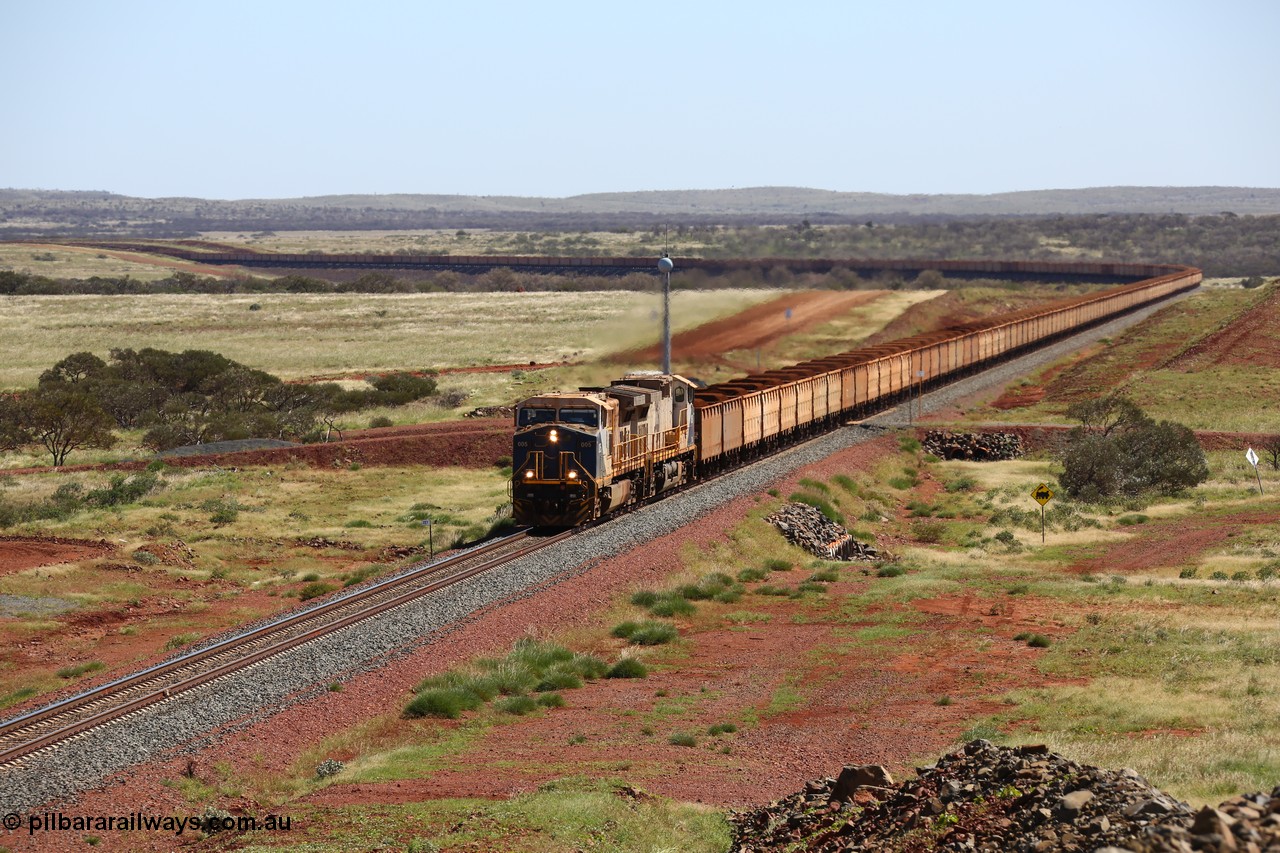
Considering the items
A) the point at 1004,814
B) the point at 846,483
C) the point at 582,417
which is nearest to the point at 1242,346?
the point at 846,483

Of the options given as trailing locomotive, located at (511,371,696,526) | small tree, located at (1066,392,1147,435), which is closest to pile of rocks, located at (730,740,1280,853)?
trailing locomotive, located at (511,371,696,526)

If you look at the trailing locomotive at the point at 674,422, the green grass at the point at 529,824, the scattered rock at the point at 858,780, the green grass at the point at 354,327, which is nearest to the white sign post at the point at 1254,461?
the trailing locomotive at the point at 674,422

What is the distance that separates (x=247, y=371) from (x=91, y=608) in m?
38.4

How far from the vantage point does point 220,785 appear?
18891 millimetres

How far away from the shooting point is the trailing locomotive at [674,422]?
1398 inches

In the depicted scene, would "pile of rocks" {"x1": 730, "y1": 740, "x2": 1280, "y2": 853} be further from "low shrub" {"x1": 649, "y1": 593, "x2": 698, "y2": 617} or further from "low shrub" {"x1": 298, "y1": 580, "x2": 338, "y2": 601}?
"low shrub" {"x1": 298, "y1": 580, "x2": 338, "y2": 601}

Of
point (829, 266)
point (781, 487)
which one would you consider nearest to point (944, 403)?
point (781, 487)

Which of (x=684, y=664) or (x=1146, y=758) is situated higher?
(x=1146, y=758)

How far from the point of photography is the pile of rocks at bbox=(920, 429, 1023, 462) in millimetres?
58281

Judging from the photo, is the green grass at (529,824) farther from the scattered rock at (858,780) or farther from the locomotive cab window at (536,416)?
the locomotive cab window at (536,416)

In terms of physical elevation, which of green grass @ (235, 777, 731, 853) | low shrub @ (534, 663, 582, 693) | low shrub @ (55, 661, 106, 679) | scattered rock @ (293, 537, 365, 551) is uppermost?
green grass @ (235, 777, 731, 853)

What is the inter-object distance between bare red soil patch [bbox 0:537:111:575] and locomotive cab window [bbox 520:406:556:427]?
12.7 m

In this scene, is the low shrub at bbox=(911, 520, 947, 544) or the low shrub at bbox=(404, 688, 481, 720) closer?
the low shrub at bbox=(404, 688, 481, 720)

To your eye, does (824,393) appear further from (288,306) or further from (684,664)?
(288,306)
